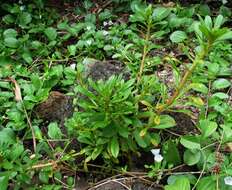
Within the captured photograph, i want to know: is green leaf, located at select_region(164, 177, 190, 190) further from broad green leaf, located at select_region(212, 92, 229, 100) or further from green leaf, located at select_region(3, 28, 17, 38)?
green leaf, located at select_region(3, 28, 17, 38)

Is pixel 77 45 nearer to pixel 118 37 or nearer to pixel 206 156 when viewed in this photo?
pixel 118 37

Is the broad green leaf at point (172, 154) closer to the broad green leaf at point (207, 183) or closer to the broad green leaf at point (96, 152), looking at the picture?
the broad green leaf at point (207, 183)

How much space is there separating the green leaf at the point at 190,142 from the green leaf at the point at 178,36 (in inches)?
39.2

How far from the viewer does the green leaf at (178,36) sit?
9.40 ft

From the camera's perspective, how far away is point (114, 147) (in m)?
1.99

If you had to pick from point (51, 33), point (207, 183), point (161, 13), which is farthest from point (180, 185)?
point (51, 33)

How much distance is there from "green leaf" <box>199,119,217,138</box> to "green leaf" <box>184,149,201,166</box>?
0.27ft

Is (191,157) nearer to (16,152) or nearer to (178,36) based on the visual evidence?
(16,152)

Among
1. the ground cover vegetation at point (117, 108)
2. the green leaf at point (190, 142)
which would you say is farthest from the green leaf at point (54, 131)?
the green leaf at point (190, 142)

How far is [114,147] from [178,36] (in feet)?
3.71

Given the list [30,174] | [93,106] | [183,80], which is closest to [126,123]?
[93,106]

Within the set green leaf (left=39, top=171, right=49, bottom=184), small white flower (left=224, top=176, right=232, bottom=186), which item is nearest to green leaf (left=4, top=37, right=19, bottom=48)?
green leaf (left=39, top=171, right=49, bottom=184)

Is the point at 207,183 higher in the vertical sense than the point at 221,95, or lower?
lower

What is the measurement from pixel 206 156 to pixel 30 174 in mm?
786
